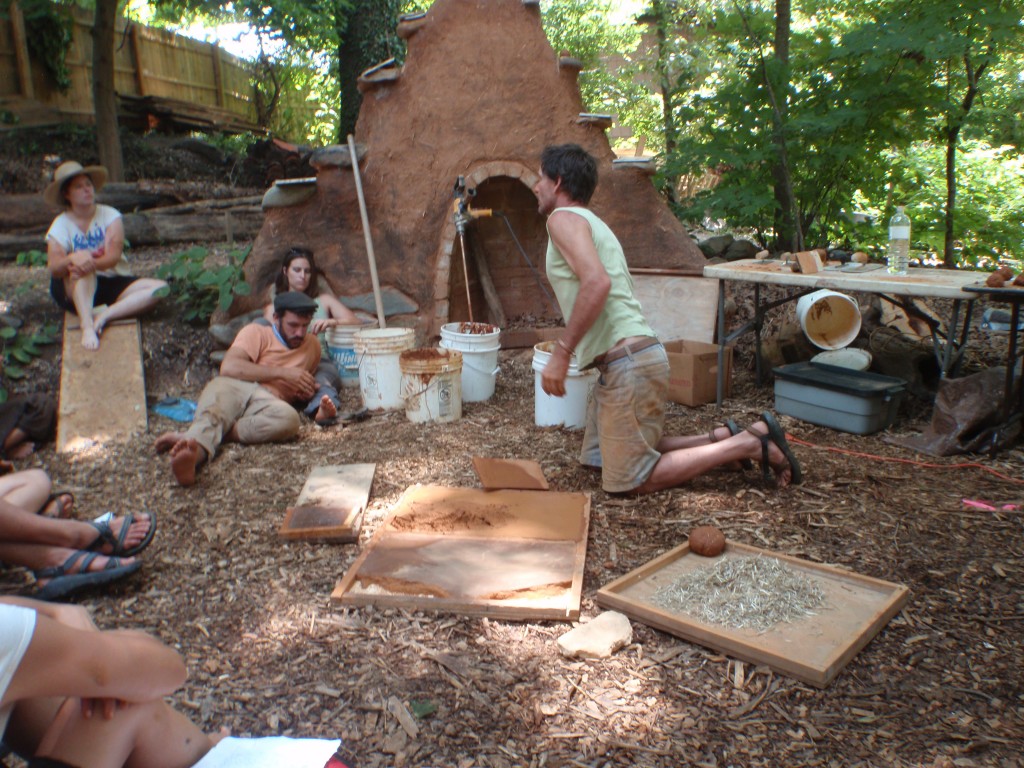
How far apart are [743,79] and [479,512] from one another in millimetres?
5041

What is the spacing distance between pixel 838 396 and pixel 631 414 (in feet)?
5.68

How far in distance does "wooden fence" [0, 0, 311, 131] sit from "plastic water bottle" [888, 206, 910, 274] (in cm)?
1071

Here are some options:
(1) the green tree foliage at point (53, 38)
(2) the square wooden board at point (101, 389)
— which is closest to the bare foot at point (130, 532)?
(2) the square wooden board at point (101, 389)

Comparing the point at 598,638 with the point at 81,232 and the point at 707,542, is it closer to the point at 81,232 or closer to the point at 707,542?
the point at 707,542

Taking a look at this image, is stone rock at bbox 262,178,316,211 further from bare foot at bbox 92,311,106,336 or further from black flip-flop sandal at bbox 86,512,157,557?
black flip-flop sandal at bbox 86,512,157,557

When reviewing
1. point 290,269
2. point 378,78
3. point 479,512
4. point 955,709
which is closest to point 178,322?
point 290,269

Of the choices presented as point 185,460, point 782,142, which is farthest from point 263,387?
point 782,142

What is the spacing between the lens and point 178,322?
6.37 meters

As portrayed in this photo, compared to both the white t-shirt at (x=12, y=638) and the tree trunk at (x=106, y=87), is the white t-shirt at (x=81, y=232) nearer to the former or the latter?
the tree trunk at (x=106, y=87)

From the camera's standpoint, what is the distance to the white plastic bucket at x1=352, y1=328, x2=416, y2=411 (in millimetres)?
5355

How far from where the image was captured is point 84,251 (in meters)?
5.67

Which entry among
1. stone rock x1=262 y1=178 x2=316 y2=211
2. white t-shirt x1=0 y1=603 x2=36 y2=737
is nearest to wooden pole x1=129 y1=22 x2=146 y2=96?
stone rock x1=262 y1=178 x2=316 y2=211

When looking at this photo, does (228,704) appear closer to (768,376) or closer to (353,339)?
(353,339)

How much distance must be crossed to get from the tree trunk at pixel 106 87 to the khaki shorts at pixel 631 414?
846 centimetres
